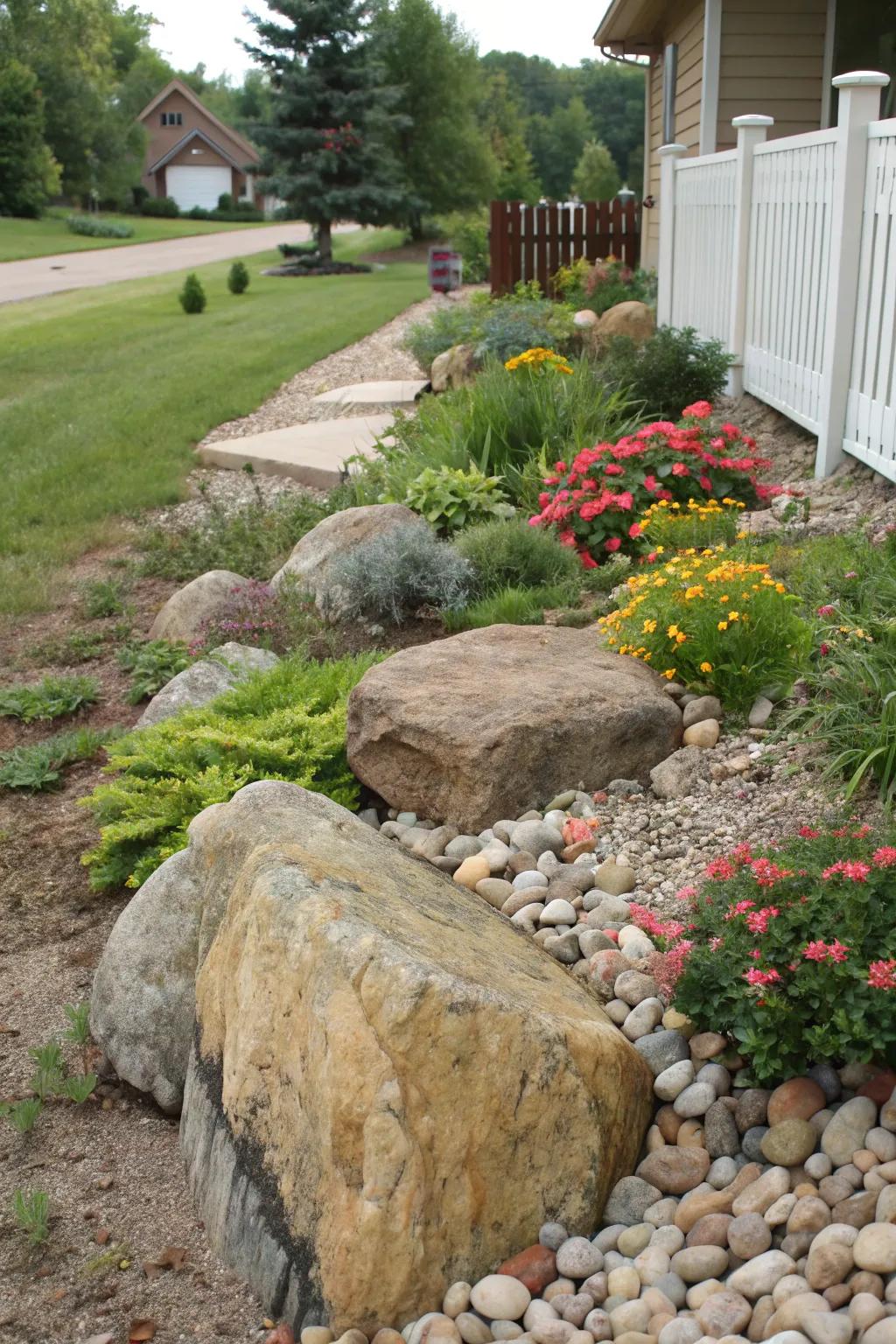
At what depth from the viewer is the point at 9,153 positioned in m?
42.8

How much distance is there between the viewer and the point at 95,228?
41.5 metres

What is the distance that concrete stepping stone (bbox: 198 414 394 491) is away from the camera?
8.93 metres

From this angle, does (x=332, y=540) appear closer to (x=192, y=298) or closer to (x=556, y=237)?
(x=556, y=237)

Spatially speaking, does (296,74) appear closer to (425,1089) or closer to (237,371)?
(237,371)

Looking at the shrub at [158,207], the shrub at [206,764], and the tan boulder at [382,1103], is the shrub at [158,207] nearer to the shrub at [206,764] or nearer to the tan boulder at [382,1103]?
the shrub at [206,764]

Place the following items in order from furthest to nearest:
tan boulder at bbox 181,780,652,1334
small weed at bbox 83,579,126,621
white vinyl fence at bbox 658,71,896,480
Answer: small weed at bbox 83,579,126,621, white vinyl fence at bbox 658,71,896,480, tan boulder at bbox 181,780,652,1334

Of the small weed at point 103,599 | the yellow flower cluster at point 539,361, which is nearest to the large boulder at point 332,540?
the small weed at point 103,599

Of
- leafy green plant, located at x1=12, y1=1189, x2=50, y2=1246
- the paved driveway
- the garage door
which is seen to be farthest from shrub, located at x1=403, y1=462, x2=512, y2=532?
the garage door

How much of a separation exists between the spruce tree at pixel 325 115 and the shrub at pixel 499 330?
16420 mm

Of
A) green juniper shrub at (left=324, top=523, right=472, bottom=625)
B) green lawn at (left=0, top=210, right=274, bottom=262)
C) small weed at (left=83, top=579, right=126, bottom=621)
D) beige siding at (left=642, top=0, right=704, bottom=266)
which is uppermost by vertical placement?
beige siding at (left=642, top=0, right=704, bottom=266)

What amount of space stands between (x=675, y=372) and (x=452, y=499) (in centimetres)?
249

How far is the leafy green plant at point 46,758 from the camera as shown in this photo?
15.9 feet

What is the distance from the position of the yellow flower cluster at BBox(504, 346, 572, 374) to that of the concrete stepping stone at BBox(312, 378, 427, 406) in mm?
3488

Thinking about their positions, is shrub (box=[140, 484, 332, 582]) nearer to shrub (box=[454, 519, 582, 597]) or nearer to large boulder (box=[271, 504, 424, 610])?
large boulder (box=[271, 504, 424, 610])
